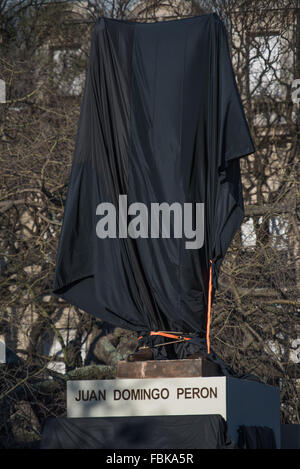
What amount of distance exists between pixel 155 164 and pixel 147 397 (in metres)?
1.33

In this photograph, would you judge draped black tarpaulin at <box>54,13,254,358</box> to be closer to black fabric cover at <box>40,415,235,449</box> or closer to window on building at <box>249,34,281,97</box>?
black fabric cover at <box>40,415,235,449</box>

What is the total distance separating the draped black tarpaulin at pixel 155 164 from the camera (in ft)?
13.9

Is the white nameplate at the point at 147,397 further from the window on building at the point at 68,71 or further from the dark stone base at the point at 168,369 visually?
the window on building at the point at 68,71

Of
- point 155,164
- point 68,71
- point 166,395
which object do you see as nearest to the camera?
point 166,395

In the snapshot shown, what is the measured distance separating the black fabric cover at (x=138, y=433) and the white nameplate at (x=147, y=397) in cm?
13

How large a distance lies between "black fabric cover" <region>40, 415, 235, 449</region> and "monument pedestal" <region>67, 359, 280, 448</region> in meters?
0.08

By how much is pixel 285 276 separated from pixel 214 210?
19.5 feet

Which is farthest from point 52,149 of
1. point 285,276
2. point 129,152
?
point 129,152

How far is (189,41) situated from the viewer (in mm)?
4391

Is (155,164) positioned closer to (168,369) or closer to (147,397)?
(168,369)

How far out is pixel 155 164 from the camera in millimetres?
4355

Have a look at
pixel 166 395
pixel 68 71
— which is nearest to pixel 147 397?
pixel 166 395

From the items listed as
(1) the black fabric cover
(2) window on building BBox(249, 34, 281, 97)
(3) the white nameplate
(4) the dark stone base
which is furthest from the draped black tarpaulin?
(2) window on building BBox(249, 34, 281, 97)
